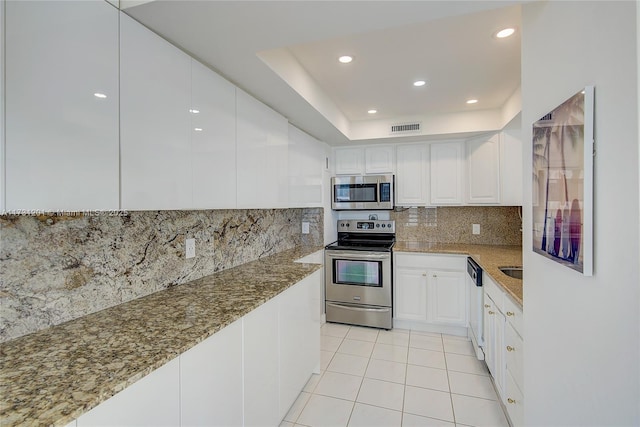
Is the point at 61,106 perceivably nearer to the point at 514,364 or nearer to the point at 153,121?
the point at 153,121

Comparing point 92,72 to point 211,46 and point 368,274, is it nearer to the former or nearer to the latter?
point 211,46

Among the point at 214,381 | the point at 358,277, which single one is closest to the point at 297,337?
the point at 214,381

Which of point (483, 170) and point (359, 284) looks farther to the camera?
point (359, 284)

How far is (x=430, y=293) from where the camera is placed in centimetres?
323

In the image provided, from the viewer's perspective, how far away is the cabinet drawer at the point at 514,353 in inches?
60.9

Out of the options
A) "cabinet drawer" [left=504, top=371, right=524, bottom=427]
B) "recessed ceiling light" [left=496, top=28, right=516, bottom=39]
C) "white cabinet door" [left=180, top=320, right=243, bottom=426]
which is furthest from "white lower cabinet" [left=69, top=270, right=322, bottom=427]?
"recessed ceiling light" [left=496, top=28, right=516, bottom=39]

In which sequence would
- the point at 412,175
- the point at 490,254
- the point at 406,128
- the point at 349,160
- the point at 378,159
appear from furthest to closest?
the point at 349,160 < the point at 378,159 < the point at 412,175 < the point at 406,128 < the point at 490,254

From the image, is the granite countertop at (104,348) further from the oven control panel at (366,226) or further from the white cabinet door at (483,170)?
the white cabinet door at (483,170)

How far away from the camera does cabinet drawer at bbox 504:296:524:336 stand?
1.55m

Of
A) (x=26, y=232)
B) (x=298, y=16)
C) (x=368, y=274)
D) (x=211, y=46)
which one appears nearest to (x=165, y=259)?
(x=26, y=232)

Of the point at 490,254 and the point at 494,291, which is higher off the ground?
the point at 490,254

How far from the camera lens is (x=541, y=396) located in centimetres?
123

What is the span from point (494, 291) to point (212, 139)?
2101 millimetres

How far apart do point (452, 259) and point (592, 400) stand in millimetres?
2359
